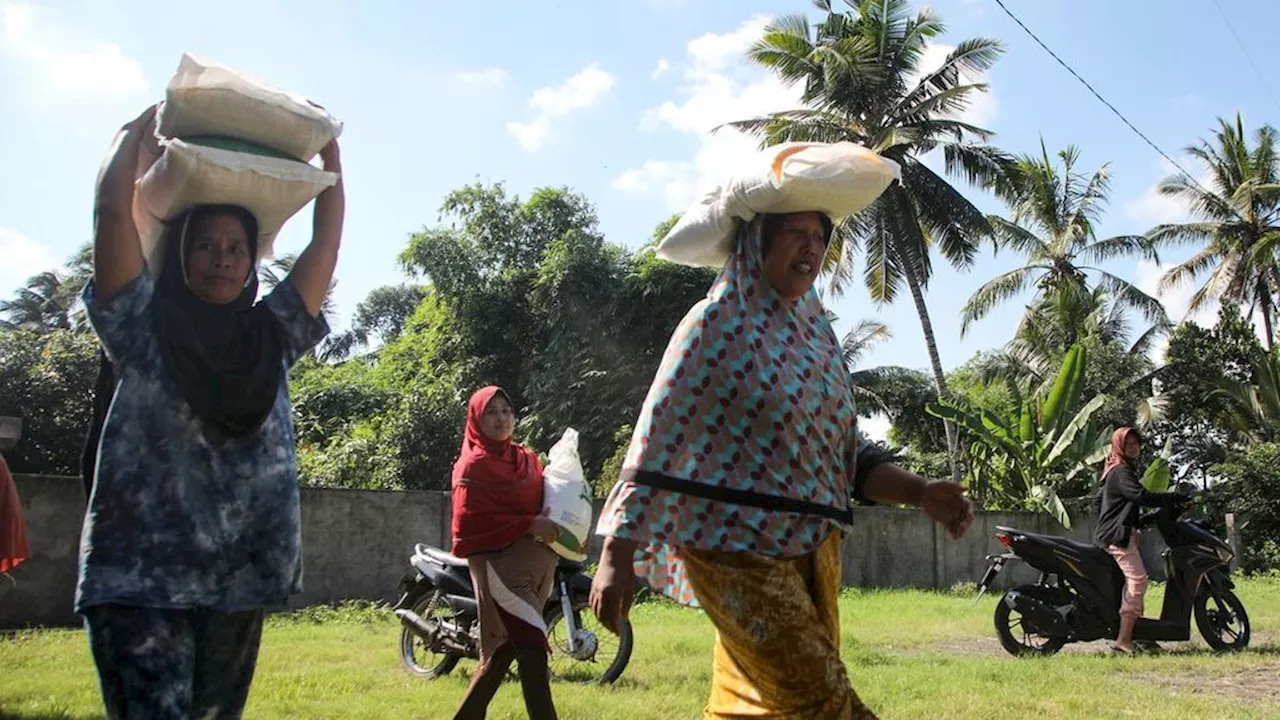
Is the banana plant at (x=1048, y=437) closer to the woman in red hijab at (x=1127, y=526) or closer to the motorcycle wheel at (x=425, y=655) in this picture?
the woman in red hijab at (x=1127, y=526)

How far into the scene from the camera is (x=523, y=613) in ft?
15.3

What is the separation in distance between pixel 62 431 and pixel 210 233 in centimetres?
1829

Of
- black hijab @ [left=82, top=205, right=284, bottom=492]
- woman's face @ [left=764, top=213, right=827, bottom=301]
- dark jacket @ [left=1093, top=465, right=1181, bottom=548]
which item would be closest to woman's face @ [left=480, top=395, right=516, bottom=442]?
woman's face @ [left=764, top=213, right=827, bottom=301]

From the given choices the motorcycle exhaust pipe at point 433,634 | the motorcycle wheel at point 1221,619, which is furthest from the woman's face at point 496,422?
the motorcycle wheel at point 1221,619

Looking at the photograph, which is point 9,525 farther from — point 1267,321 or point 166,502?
point 1267,321

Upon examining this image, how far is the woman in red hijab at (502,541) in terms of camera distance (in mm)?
4566

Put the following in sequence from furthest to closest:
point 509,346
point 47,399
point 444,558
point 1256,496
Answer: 1. point 509,346
2. point 1256,496
3. point 47,399
4. point 444,558

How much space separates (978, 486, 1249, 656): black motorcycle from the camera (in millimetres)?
8164

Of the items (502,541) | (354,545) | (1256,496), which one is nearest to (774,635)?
(502,541)

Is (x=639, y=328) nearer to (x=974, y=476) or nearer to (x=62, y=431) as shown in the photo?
(x=974, y=476)

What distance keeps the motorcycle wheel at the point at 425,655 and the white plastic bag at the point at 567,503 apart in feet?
5.88

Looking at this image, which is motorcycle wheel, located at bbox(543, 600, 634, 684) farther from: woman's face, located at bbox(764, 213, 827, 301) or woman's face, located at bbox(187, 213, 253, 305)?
woman's face, located at bbox(187, 213, 253, 305)

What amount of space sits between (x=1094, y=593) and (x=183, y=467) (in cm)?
746

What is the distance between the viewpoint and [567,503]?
206 inches
